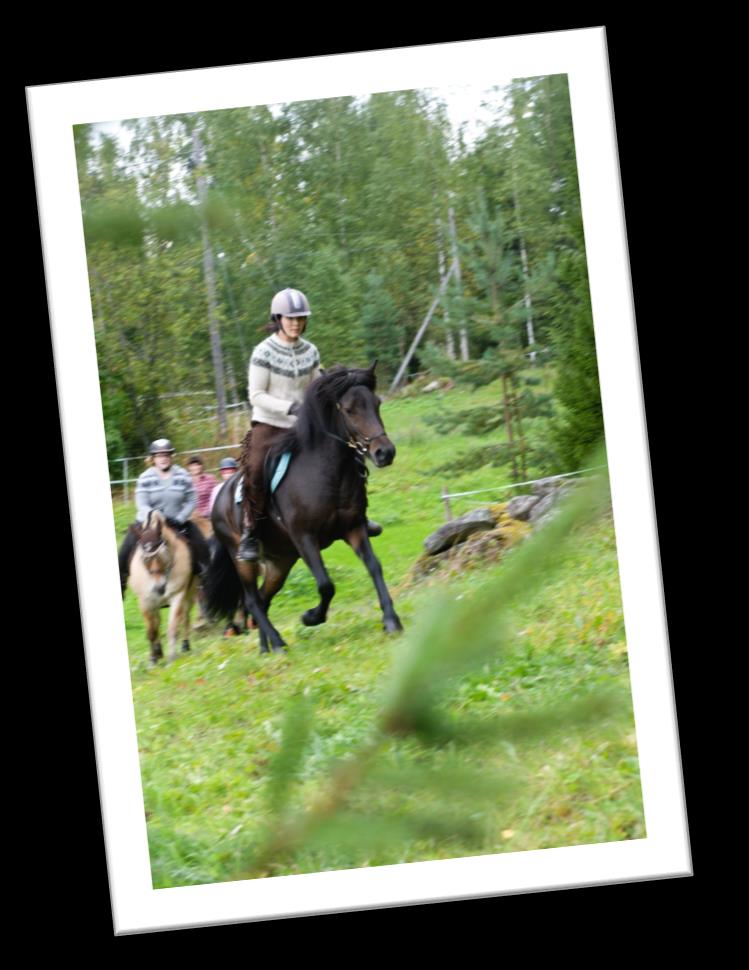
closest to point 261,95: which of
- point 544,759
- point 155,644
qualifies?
point 155,644

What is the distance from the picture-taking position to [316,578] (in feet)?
19.6

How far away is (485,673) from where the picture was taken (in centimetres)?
574

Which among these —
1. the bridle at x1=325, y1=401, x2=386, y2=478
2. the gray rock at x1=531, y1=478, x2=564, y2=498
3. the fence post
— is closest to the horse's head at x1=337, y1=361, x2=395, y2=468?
the bridle at x1=325, y1=401, x2=386, y2=478

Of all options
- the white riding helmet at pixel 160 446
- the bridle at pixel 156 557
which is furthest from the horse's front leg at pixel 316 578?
the white riding helmet at pixel 160 446

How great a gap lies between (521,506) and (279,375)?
5.12 feet

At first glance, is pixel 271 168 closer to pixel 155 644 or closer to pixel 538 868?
pixel 155 644

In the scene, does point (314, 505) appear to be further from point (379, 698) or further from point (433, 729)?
point (433, 729)

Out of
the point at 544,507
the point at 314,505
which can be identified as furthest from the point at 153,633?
the point at 544,507

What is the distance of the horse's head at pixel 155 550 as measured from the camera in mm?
5934

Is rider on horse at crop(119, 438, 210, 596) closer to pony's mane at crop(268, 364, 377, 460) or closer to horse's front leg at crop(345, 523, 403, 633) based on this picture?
pony's mane at crop(268, 364, 377, 460)

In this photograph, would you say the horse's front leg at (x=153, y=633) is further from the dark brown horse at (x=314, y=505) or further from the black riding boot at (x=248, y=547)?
the black riding boot at (x=248, y=547)

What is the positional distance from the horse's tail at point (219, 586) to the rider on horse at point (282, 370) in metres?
0.71

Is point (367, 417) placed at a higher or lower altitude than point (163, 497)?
higher

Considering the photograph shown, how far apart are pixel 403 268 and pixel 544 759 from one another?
281 cm
